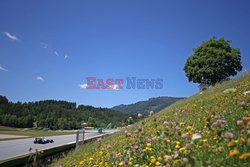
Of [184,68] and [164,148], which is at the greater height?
[184,68]

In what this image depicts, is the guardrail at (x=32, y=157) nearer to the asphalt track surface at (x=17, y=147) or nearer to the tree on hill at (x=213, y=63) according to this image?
the asphalt track surface at (x=17, y=147)

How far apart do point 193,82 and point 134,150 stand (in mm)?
46745

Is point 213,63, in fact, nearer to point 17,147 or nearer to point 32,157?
point 17,147

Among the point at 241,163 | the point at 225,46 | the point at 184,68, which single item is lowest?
the point at 241,163

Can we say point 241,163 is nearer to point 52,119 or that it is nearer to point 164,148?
point 164,148

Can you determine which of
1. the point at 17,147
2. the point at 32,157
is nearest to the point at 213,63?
the point at 17,147

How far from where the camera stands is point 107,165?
5.23 m

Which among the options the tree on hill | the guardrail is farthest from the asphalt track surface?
the tree on hill

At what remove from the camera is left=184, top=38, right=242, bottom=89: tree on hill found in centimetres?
4591

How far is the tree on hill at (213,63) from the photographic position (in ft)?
151

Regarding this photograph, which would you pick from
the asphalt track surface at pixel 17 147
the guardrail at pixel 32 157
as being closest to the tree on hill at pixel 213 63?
the asphalt track surface at pixel 17 147

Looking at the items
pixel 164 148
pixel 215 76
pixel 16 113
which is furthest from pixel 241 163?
pixel 16 113

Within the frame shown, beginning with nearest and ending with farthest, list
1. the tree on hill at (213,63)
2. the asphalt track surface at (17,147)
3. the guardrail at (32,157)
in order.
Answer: the guardrail at (32,157)
the asphalt track surface at (17,147)
the tree on hill at (213,63)

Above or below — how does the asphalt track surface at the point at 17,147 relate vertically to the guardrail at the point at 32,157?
below
